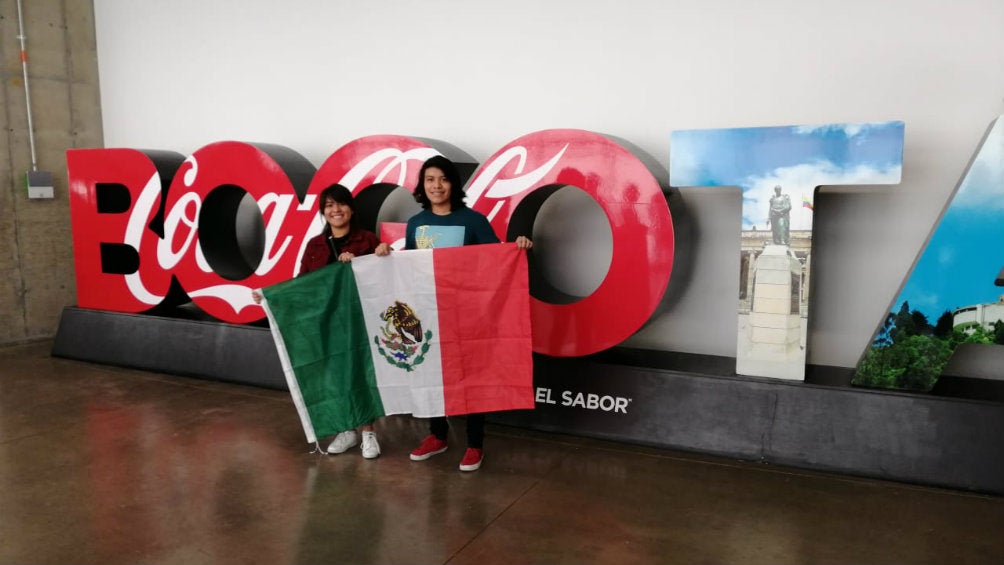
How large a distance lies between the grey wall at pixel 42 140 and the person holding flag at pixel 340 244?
334cm

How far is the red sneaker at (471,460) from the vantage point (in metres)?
3.12

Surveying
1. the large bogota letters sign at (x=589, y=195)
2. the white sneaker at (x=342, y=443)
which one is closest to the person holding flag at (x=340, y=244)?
the white sneaker at (x=342, y=443)

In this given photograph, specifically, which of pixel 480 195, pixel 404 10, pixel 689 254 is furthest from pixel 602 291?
pixel 404 10

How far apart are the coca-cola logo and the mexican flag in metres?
0.50

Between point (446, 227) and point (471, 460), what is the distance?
1.01m

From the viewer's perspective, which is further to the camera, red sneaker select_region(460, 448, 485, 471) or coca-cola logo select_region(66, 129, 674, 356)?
coca-cola logo select_region(66, 129, 674, 356)

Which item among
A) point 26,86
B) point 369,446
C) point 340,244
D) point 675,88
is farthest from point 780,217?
point 26,86

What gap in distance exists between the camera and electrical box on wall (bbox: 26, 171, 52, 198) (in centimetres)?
553

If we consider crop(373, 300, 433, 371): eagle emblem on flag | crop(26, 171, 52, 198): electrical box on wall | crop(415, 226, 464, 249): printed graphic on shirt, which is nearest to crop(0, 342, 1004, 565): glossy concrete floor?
crop(373, 300, 433, 371): eagle emblem on flag

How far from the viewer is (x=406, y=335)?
3.24 m

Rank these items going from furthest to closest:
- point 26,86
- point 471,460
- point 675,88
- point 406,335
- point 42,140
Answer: point 42,140 → point 26,86 → point 675,88 → point 406,335 → point 471,460

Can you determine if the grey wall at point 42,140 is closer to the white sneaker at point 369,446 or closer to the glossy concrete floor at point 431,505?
the glossy concrete floor at point 431,505

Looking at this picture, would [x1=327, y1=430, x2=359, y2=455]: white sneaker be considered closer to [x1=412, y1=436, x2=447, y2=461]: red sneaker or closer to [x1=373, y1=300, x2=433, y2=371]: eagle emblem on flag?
[x1=412, y1=436, x2=447, y2=461]: red sneaker

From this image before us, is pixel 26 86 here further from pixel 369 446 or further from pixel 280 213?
pixel 369 446
